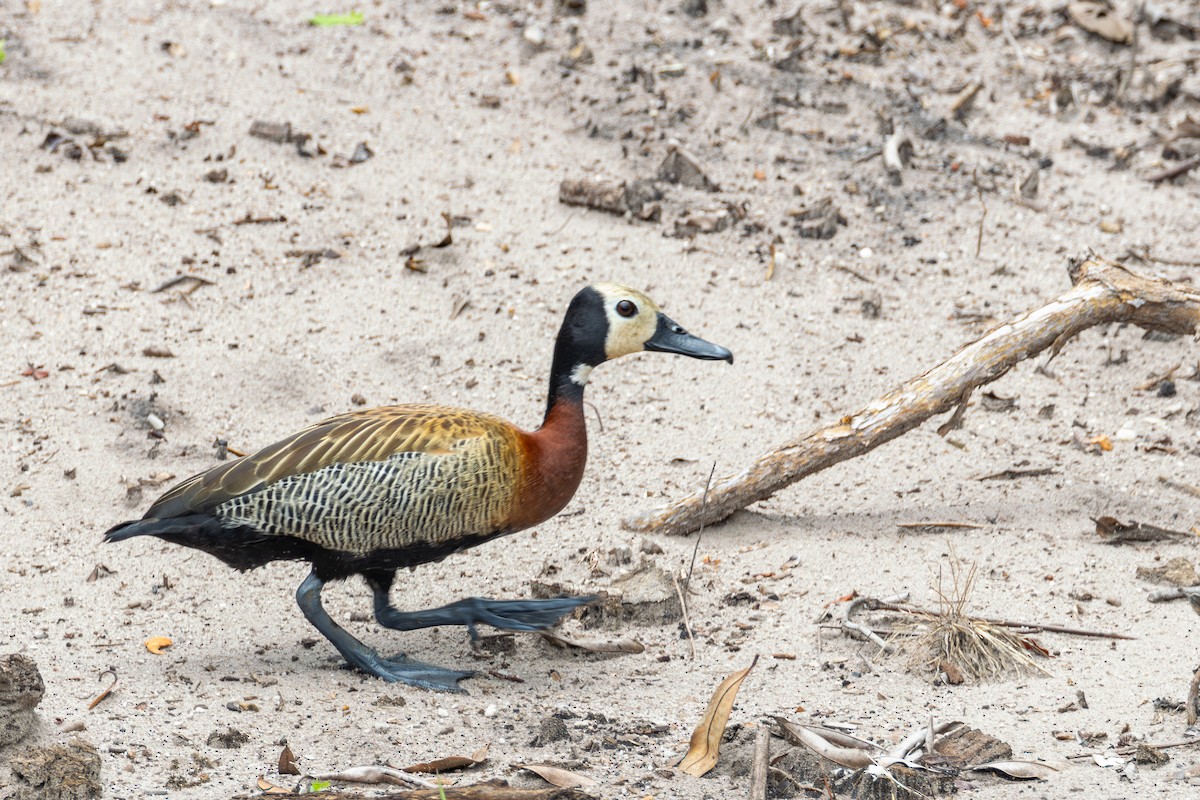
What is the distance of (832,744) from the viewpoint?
365 centimetres

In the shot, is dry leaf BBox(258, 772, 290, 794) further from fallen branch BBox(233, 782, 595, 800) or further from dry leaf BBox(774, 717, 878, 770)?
dry leaf BBox(774, 717, 878, 770)

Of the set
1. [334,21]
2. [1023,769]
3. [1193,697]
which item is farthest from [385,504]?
[334,21]

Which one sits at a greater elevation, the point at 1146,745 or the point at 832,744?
the point at 1146,745

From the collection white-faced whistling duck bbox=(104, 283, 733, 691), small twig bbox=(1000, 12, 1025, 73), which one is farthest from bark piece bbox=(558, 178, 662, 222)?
small twig bbox=(1000, 12, 1025, 73)

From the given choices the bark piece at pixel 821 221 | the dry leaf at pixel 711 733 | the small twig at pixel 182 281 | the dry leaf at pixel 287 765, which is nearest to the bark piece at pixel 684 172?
the bark piece at pixel 821 221

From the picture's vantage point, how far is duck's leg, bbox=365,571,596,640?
172 inches

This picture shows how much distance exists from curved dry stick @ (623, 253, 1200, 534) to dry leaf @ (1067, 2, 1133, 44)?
4.61 m

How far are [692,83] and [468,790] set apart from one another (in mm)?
5864

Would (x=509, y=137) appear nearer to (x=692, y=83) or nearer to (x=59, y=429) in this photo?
(x=692, y=83)

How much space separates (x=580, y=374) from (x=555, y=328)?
1.93m

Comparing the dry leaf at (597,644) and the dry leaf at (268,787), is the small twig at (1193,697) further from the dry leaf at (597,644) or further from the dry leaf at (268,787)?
the dry leaf at (268,787)

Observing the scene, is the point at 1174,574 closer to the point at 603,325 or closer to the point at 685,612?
the point at 685,612

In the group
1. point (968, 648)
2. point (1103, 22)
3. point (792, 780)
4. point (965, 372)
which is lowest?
point (792, 780)

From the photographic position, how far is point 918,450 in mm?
5797
